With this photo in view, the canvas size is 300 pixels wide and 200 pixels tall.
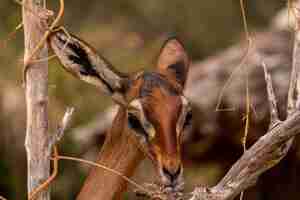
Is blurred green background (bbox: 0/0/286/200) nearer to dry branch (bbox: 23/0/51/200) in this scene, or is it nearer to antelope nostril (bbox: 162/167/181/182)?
dry branch (bbox: 23/0/51/200)

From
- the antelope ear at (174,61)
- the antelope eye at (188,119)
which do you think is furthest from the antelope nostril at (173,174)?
the antelope ear at (174,61)

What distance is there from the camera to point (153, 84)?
11.0ft

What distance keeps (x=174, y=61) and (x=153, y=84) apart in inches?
13.6

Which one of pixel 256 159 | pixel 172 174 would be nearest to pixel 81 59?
pixel 172 174

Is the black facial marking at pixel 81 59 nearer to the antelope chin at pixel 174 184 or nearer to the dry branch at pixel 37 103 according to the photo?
the dry branch at pixel 37 103

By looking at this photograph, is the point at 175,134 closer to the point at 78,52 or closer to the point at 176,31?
the point at 78,52

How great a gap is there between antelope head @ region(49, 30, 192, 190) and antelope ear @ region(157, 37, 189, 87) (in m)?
0.09

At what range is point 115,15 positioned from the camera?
12266 mm

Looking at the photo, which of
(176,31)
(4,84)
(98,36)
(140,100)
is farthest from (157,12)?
(140,100)

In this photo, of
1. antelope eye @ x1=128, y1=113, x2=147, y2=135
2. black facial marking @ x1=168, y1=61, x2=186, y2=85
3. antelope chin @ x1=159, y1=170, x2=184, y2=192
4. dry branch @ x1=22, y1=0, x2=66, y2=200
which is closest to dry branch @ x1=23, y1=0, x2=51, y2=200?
dry branch @ x1=22, y1=0, x2=66, y2=200

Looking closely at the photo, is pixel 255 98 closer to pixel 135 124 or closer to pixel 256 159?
pixel 135 124

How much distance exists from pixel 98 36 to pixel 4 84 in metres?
1.93

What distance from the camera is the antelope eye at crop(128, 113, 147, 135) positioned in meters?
3.25

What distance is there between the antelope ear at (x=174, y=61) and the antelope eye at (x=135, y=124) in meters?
0.33
